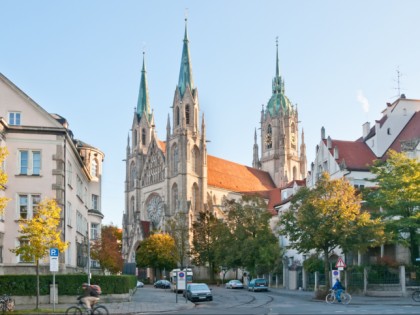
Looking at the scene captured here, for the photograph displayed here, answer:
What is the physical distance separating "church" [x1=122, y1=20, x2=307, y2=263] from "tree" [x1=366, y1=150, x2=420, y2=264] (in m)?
57.4

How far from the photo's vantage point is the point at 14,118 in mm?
41125

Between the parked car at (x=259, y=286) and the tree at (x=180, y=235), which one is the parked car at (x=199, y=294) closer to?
the parked car at (x=259, y=286)

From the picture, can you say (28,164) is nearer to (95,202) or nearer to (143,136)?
(95,202)

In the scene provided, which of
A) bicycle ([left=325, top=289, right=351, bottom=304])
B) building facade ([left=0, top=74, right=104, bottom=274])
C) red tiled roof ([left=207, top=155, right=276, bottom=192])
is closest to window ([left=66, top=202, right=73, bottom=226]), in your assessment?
building facade ([left=0, top=74, right=104, bottom=274])

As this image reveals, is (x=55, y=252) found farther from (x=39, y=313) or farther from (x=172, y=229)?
(x=172, y=229)

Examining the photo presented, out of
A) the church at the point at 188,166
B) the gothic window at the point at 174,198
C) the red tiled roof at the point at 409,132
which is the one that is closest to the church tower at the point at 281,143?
the church at the point at 188,166

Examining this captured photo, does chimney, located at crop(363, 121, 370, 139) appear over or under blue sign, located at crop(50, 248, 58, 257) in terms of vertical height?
over

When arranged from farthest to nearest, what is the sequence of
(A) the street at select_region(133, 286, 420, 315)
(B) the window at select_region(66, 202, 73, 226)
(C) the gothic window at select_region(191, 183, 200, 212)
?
(C) the gothic window at select_region(191, 183, 200, 212), (B) the window at select_region(66, 202, 73, 226), (A) the street at select_region(133, 286, 420, 315)

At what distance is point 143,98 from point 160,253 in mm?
52068

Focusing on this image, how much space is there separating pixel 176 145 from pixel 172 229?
23550mm

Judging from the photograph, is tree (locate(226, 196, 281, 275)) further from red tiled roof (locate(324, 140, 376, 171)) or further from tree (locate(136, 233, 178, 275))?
tree (locate(136, 233, 178, 275))

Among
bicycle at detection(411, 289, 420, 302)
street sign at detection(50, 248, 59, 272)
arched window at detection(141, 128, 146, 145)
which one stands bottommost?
bicycle at detection(411, 289, 420, 302)

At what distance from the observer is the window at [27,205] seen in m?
40.0

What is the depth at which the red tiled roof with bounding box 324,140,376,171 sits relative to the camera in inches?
2495
